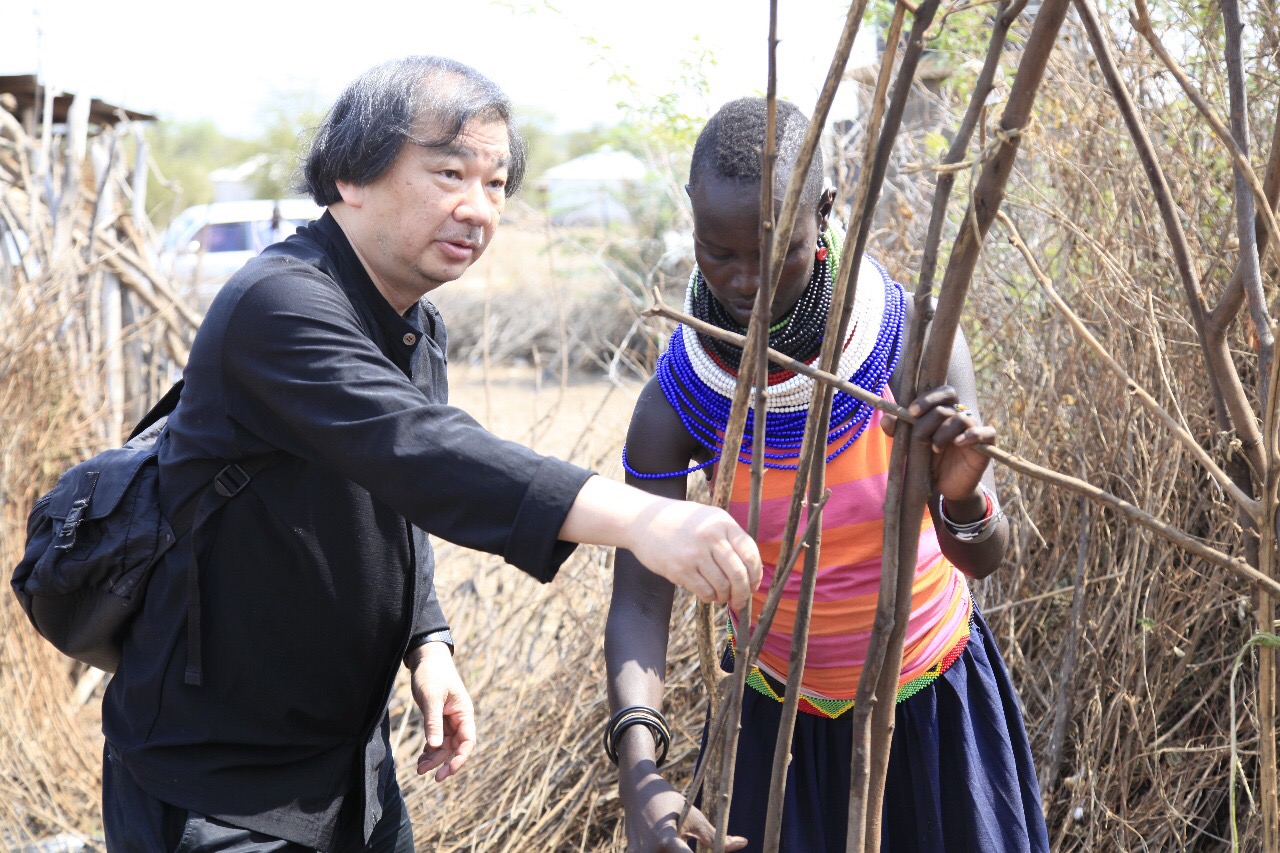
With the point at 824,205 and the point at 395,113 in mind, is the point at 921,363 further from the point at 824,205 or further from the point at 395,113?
the point at 395,113

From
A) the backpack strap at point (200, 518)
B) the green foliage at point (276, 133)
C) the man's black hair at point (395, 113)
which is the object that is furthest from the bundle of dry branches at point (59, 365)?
the green foliage at point (276, 133)

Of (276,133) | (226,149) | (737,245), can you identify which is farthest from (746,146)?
(226,149)

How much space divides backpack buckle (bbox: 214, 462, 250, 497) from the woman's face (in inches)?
27.1

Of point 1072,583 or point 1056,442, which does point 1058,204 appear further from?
point 1072,583

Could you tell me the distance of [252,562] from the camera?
65.0 inches

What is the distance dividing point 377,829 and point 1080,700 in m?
1.60

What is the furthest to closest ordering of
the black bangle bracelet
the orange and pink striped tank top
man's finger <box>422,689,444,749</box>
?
1. man's finger <box>422,689,444,749</box>
2. the orange and pink striped tank top
3. the black bangle bracelet

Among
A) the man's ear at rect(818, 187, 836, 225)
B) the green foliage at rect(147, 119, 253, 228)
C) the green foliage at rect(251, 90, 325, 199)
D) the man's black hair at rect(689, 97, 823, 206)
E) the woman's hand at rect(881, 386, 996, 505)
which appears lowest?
the green foliage at rect(147, 119, 253, 228)

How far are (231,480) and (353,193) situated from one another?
43cm

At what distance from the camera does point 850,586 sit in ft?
5.74

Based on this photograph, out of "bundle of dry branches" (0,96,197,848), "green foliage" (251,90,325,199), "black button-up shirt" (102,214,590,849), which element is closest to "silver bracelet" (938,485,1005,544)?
"black button-up shirt" (102,214,590,849)

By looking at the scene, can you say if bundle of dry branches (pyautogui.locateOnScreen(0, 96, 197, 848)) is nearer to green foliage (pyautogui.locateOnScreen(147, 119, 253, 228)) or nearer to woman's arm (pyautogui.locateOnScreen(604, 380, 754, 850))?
woman's arm (pyautogui.locateOnScreen(604, 380, 754, 850))

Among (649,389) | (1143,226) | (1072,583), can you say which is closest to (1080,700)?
(1072,583)

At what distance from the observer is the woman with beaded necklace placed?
1691 mm
